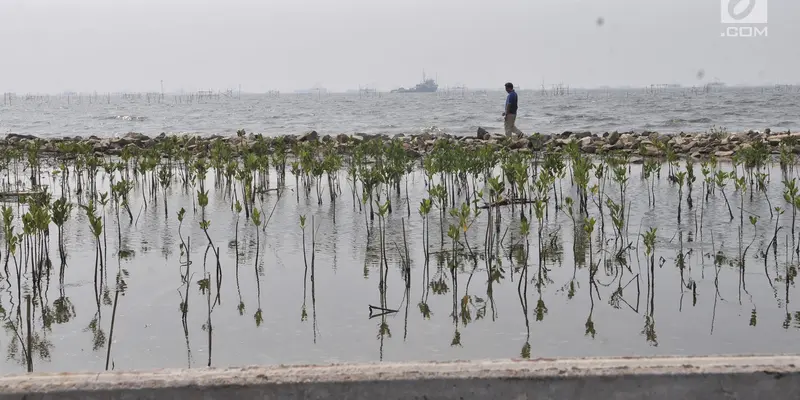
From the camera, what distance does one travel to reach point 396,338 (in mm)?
5277

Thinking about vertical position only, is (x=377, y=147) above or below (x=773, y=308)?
above

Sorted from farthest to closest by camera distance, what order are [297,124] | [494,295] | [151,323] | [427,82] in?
[427,82] → [297,124] → [494,295] → [151,323]

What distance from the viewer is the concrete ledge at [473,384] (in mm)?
2758

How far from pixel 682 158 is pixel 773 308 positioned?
12043mm

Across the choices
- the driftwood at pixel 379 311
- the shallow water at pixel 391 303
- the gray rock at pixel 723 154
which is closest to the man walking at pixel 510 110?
the gray rock at pixel 723 154

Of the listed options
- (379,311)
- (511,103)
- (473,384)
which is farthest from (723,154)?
(473,384)

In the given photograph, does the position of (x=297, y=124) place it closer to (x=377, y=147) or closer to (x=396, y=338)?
(x=377, y=147)

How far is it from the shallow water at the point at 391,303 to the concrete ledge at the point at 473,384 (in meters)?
2.12

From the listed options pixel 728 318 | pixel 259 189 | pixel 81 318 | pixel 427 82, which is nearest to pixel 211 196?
pixel 259 189

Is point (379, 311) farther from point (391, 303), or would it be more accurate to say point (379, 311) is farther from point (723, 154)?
point (723, 154)

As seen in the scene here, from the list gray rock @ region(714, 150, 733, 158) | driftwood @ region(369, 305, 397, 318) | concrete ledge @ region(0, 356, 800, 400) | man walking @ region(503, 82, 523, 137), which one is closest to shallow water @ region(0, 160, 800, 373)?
driftwood @ region(369, 305, 397, 318)

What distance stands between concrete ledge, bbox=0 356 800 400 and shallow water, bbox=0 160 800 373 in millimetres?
2121

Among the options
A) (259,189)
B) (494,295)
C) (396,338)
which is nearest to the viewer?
(396,338)

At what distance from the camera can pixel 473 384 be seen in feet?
9.07
